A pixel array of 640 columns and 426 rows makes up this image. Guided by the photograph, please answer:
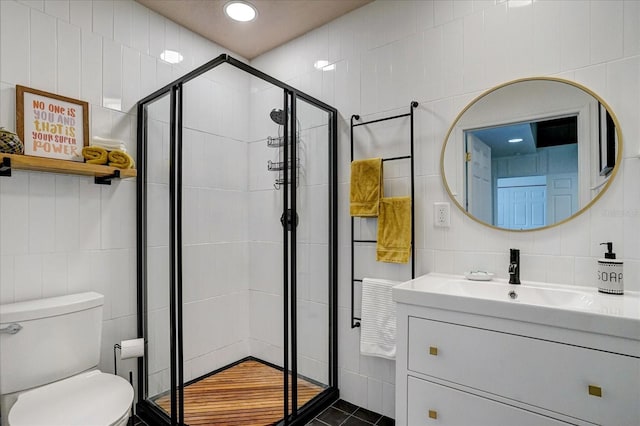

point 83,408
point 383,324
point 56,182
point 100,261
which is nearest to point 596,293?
point 383,324

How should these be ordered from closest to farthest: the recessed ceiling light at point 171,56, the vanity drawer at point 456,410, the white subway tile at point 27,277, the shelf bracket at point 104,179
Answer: the vanity drawer at point 456,410
the white subway tile at point 27,277
the shelf bracket at point 104,179
the recessed ceiling light at point 171,56

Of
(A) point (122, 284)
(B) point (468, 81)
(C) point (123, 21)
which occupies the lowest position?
(A) point (122, 284)

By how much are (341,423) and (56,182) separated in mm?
2025

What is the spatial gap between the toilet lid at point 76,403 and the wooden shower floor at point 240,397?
1.16 ft

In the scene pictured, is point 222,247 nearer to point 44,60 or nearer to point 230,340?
point 230,340

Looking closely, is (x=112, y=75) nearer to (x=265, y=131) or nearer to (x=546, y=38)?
(x=265, y=131)

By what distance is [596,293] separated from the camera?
1425 mm

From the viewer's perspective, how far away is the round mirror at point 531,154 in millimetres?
1490

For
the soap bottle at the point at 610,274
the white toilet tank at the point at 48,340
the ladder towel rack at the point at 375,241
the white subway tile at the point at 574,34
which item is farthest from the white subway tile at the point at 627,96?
the white toilet tank at the point at 48,340

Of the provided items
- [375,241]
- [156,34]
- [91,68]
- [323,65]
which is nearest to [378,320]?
[375,241]

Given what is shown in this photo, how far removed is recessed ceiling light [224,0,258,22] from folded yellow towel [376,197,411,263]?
57.5 inches

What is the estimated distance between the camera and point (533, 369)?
1.25 metres

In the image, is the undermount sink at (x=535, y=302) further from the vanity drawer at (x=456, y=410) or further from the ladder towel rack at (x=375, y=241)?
the vanity drawer at (x=456, y=410)

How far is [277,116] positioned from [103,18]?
1.11 meters
